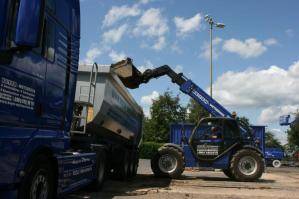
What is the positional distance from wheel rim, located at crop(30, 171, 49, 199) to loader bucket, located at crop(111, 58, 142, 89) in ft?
36.2

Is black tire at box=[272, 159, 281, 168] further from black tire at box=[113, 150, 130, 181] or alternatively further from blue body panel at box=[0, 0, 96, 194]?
blue body panel at box=[0, 0, 96, 194]

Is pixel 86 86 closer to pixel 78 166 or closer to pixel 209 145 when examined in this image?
pixel 78 166

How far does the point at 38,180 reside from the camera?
7.50m

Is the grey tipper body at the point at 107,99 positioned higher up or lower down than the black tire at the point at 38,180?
higher up

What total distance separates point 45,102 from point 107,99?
4.79 metres

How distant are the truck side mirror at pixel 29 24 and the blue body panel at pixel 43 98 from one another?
11 millimetres

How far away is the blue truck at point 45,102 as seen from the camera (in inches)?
243

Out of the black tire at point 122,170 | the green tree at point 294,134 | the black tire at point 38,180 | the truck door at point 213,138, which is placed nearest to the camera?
the black tire at point 38,180

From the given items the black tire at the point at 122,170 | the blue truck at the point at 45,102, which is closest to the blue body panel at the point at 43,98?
the blue truck at the point at 45,102

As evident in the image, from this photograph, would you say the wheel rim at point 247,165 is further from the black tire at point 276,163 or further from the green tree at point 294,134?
the green tree at point 294,134

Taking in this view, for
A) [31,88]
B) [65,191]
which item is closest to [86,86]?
[65,191]

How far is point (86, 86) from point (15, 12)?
5693 millimetres

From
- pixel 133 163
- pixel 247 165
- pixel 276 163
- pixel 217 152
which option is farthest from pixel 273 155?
pixel 133 163

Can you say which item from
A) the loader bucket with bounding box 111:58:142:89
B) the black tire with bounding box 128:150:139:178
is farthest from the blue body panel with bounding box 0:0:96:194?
the loader bucket with bounding box 111:58:142:89
